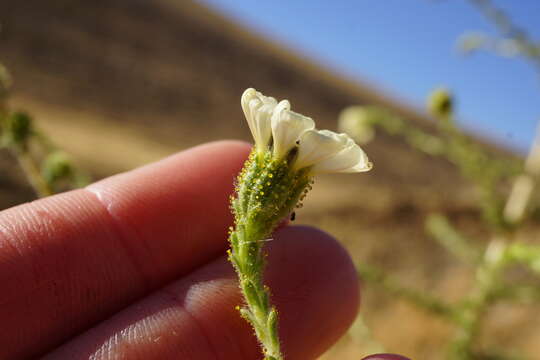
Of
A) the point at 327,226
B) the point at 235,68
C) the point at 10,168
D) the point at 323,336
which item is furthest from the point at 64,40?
the point at 323,336

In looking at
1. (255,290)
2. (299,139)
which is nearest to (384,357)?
(255,290)

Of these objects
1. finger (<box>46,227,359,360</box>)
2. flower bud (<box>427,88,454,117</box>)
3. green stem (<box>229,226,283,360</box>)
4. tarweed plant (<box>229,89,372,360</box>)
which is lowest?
finger (<box>46,227,359,360</box>)

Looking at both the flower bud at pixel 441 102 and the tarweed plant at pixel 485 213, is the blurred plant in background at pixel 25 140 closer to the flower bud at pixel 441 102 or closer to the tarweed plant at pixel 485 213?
the tarweed plant at pixel 485 213

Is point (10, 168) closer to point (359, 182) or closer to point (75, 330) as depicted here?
point (75, 330)


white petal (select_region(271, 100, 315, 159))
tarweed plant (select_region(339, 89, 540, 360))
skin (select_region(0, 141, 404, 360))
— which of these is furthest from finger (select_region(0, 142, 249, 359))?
tarweed plant (select_region(339, 89, 540, 360))

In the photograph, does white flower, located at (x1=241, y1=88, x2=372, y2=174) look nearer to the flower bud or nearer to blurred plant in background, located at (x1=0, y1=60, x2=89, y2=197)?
blurred plant in background, located at (x1=0, y1=60, x2=89, y2=197)

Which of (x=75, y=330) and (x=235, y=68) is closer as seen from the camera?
(x=75, y=330)

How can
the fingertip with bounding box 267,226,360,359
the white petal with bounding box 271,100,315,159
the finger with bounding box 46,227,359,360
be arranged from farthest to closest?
the fingertip with bounding box 267,226,360,359, the finger with bounding box 46,227,359,360, the white petal with bounding box 271,100,315,159
